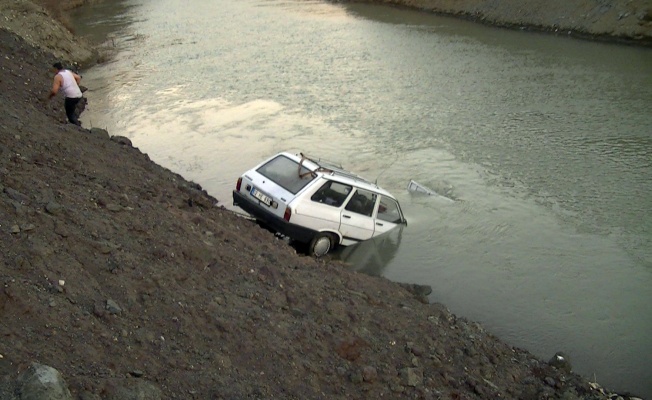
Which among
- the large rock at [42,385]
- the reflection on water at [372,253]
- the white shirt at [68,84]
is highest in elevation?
the large rock at [42,385]

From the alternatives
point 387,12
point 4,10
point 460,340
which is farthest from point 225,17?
point 460,340

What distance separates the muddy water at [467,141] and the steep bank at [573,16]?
158 centimetres

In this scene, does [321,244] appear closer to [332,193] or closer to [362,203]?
[332,193]

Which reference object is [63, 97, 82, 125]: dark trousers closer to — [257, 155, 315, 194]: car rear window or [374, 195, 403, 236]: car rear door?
[257, 155, 315, 194]: car rear window

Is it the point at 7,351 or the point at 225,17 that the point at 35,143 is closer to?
the point at 7,351

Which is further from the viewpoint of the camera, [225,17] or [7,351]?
[225,17]

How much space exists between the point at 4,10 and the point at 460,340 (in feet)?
87.8

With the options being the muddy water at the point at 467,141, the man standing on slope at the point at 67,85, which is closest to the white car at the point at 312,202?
the muddy water at the point at 467,141

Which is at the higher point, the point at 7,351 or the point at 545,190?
the point at 7,351

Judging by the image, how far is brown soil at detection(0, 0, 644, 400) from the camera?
5.39 metres

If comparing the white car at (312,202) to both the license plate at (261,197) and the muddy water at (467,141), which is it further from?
the muddy water at (467,141)

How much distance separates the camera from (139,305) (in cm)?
630

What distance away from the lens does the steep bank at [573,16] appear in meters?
33.3

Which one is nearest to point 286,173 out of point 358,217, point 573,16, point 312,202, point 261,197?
point 261,197
